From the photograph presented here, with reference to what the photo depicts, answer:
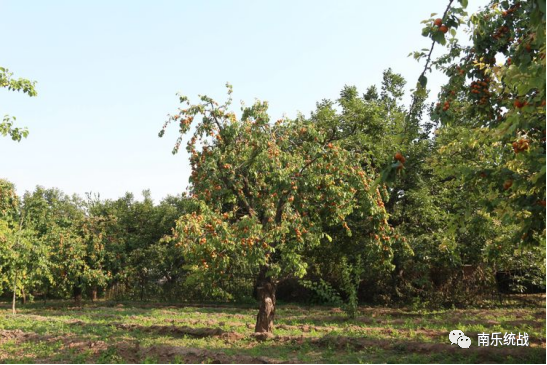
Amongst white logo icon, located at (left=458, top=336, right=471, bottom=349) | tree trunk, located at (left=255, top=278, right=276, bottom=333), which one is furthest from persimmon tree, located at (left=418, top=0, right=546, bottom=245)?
tree trunk, located at (left=255, top=278, right=276, bottom=333)

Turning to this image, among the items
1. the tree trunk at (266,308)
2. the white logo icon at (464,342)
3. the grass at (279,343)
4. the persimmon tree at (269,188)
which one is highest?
the persimmon tree at (269,188)

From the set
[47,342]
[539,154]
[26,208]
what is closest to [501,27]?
[539,154]

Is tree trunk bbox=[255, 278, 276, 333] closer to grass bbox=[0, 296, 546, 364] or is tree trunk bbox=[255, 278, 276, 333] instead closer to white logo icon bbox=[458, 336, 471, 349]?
grass bbox=[0, 296, 546, 364]

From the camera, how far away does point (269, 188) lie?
37.3 feet

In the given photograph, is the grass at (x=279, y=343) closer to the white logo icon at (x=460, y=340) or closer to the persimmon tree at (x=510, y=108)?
the white logo icon at (x=460, y=340)

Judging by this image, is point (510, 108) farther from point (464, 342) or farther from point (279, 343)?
point (279, 343)

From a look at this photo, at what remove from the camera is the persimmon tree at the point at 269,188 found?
416 inches

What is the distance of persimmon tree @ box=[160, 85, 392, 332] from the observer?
1056 centimetres

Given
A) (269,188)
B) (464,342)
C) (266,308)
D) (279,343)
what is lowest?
(279,343)

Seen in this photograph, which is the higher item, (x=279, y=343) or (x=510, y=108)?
(x=510, y=108)

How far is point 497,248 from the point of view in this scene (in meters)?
7.58

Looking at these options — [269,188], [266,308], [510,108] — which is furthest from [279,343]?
[510,108]

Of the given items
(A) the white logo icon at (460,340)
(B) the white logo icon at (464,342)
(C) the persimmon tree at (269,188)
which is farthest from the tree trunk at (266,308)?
(B) the white logo icon at (464,342)

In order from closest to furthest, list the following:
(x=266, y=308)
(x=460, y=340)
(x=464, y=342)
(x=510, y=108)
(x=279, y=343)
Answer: (x=510, y=108) → (x=464, y=342) → (x=460, y=340) → (x=279, y=343) → (x=266, y=308)
